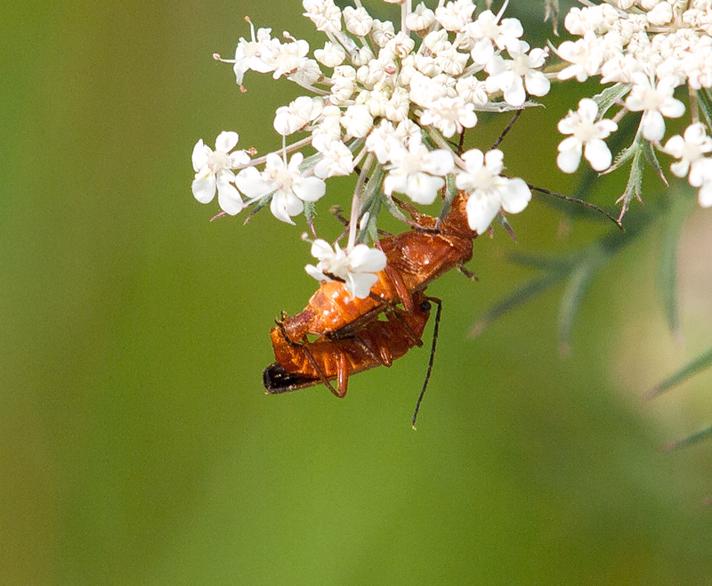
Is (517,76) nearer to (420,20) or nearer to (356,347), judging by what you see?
(420,20)

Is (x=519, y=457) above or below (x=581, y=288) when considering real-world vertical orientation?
below

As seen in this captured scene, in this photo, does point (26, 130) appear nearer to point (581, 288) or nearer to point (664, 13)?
point (581, 288)

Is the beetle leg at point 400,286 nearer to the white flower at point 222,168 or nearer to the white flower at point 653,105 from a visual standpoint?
the white flower at point 222,168

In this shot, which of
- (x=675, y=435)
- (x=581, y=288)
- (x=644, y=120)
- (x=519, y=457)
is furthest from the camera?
(x=519, y=457)

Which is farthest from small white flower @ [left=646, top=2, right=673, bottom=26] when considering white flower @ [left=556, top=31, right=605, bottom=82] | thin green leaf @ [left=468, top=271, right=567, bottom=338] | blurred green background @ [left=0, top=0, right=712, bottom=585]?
blurred green background @ [left=0, top=0, right=712, bottom=585]

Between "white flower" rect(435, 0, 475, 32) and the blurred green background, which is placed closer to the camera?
"white flower" rect(435, 0, 475, 32)

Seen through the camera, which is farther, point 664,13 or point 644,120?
point 664,13

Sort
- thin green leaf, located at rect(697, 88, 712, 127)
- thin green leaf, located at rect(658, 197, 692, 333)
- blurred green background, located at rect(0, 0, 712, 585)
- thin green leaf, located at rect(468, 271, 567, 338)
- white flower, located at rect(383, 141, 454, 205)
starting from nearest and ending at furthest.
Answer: white flower, located at rect(383, 141, 454, 205), thin green leaf, located at rect(697, 88, 712, 127), thin green leaf, located at rect(658, 197, 692, 333), thin green leaf, located at rect(468, 271, 567, 338), blurred green background, located at rect(0, 0, 712, 585)

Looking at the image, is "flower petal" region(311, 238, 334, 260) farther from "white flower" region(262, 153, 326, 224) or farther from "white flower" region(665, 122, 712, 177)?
"white flower" region(665, 122, 712, 177)

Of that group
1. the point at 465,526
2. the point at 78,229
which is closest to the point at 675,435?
the point at 465,526
